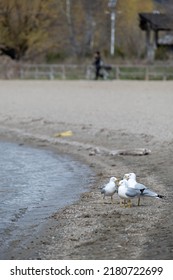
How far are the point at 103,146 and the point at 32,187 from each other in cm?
563

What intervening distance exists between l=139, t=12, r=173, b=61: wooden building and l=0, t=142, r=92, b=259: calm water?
1385 inches

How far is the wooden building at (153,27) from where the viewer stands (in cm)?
5472

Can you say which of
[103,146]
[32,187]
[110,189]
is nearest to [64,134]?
[103,146]

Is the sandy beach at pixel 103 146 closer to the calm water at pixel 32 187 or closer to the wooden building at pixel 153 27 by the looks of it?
the calm water at pixel 32 187

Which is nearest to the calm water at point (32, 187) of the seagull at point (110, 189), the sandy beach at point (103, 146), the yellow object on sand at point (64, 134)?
the sandy beach at point (103, 146)

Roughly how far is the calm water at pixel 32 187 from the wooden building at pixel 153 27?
35.2 metres

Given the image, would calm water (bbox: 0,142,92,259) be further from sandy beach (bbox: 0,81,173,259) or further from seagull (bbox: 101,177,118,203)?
seagull (bbox: 101,177,118,203)

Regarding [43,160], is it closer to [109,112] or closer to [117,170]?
[117,170]

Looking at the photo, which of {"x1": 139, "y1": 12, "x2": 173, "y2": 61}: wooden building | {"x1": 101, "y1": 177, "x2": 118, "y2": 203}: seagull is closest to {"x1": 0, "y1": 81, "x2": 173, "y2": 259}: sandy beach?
{"x1": 101, "y1": 177, "x2": 118, "y2": 203}: seagull

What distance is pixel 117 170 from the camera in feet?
51.9

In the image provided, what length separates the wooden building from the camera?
180 ft

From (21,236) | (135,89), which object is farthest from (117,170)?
(135,89)

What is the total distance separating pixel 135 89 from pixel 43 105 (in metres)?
7.91
